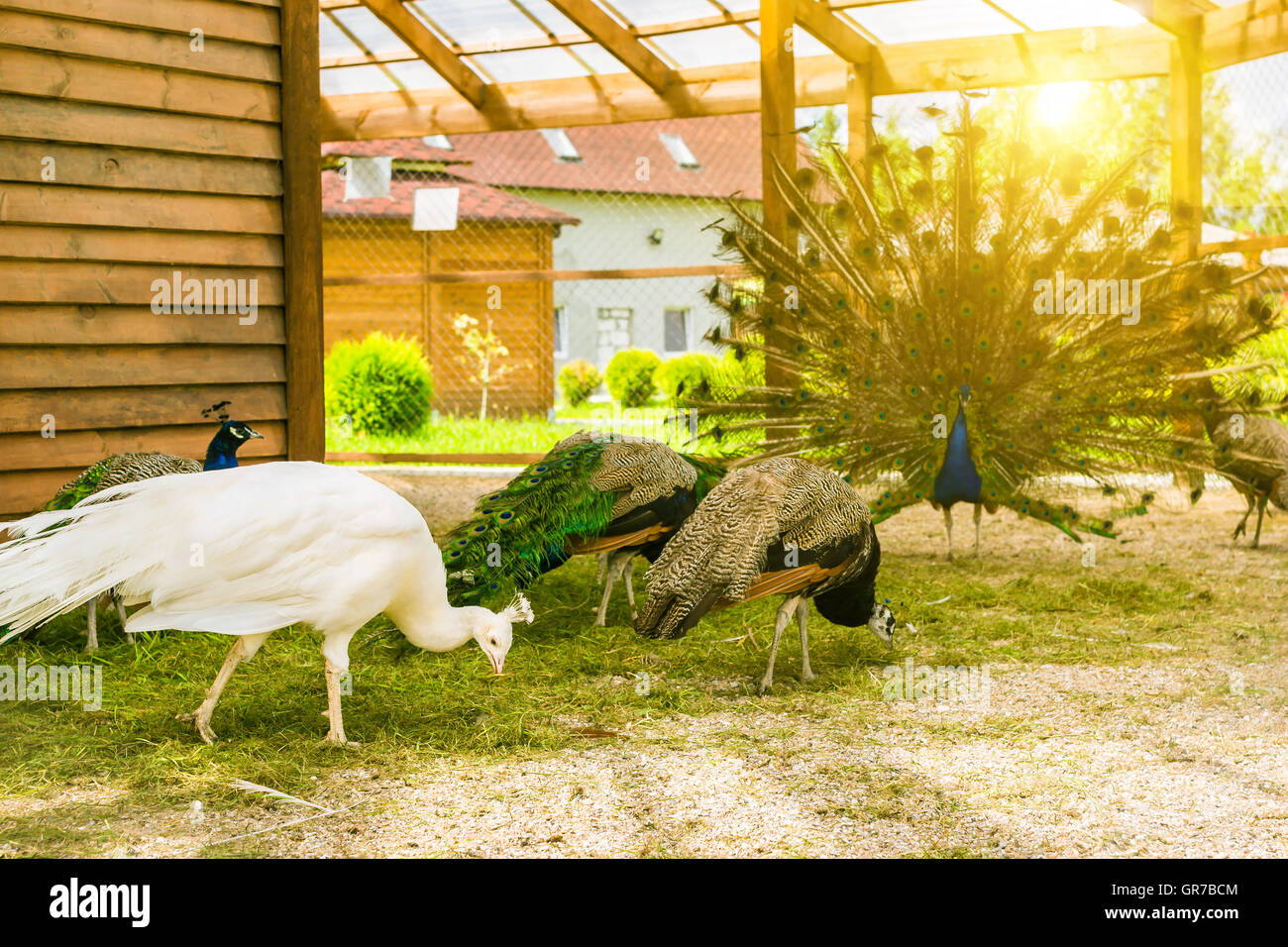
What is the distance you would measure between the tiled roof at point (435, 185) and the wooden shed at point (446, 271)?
2 cm

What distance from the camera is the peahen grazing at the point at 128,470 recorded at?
569cm

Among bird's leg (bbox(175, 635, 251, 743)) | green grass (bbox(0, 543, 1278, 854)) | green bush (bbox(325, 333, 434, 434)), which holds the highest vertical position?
green bush (bbox(325, 333, 434, 434))

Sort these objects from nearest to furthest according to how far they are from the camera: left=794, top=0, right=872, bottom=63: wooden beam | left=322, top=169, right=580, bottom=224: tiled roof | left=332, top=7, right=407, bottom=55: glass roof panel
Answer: left=794, top=0, right=872, bottom=63: wooden beam → left=332, top=7, right=407, bottom=55: glass roof panel → left=322, top=169, right=580, bottom=224: tiled roof

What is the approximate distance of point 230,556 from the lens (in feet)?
13.6

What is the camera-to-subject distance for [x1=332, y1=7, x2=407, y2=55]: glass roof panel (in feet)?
36.4

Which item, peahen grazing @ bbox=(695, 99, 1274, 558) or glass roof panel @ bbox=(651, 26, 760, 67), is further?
glass roof panel @ bbox=(651, 26, 760, 67)

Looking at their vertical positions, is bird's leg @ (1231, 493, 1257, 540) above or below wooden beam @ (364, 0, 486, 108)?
below

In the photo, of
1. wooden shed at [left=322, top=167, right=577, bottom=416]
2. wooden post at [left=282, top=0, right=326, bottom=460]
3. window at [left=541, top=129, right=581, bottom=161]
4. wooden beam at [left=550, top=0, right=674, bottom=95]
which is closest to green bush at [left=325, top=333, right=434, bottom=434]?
wooden shed at [left=322, top=167, right=577, bottom=416]

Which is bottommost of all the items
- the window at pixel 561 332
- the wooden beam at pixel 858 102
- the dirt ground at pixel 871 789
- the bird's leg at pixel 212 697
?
the dirt ground at pixel 871 789

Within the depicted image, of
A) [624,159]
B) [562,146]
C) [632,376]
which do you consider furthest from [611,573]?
[624,159]

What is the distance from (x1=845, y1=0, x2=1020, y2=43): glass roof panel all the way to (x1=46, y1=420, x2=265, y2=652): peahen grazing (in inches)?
263

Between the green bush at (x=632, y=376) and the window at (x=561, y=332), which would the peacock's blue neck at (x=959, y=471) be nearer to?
the green bush at (x=632, y=376)

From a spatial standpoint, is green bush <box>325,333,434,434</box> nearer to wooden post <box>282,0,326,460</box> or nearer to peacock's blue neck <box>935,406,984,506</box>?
wooden post <box>282,0,326,460</box>

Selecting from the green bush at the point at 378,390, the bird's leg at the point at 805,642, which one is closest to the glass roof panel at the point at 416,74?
the green bush at the point at 378,390
